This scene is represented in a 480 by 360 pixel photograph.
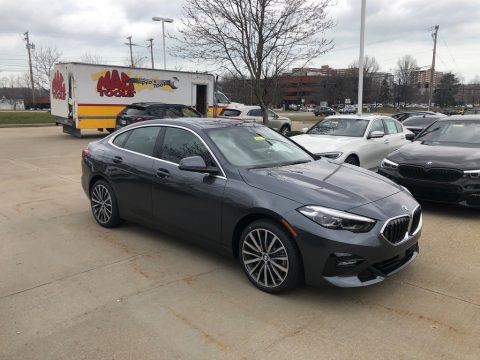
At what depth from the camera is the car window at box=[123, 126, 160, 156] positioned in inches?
204

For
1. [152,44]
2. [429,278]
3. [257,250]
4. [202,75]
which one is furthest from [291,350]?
[152,44]

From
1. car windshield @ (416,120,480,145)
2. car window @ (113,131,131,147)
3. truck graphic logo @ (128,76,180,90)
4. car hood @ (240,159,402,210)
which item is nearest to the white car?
car windshield @ (416,120,480,145)

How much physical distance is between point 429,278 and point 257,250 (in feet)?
5.74

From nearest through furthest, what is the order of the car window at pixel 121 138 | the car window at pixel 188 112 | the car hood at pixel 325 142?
the car window at pixel 121 138
the car hood at pixel 325 142
the car window at pixel 188 112

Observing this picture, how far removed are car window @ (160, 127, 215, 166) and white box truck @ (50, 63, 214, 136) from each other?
14.2 meters

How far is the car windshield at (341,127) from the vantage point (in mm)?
9633

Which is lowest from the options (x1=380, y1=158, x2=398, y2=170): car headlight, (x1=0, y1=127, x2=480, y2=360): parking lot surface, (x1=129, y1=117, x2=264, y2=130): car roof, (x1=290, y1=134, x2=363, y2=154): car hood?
(x1=0, y1=127, x2=480, y2=360): parking lot surface

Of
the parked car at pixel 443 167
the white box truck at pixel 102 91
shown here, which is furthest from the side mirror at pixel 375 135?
the white box truck at pixel 102 91

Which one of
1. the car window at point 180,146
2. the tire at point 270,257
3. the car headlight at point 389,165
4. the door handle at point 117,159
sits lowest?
the tire at point 270,257

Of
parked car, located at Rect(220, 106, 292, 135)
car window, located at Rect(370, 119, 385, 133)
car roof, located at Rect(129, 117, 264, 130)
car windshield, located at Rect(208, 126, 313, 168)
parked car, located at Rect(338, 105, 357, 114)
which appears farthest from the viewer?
parked car, located at Rect(338, 105, 357, 114)

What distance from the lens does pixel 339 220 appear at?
11.7ft

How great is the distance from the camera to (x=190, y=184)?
176 inches

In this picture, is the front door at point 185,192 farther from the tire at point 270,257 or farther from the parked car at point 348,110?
the parked car at point 348,110

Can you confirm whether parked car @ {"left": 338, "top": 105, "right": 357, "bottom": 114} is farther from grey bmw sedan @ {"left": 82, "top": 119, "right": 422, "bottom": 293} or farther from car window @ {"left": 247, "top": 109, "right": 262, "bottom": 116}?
grey bmw sedan @ {"left": 82, "top": 119, "right": 422, "bottom": 293}
